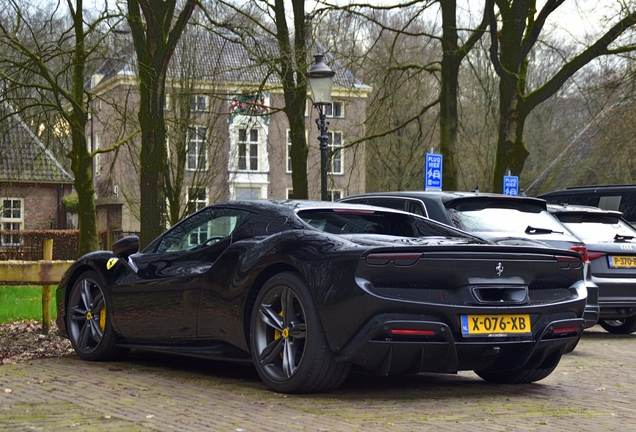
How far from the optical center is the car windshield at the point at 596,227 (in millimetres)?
12227

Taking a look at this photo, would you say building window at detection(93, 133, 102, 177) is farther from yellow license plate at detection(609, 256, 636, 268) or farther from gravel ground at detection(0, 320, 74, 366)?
yellow license plate at detection(609, 256, 636, 268)

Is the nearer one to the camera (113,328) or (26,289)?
(113,328)

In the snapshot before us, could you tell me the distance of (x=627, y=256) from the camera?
39.7ft

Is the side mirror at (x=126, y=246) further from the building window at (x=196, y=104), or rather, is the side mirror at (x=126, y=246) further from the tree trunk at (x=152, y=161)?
the building window at (x=196, y=104)

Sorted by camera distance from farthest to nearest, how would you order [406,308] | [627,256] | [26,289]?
1. [26,289]
2. [627,256]
3. [406,308]

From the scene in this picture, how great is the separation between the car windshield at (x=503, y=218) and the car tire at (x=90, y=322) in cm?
368

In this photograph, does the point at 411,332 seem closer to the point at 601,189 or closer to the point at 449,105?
the point at 601,189

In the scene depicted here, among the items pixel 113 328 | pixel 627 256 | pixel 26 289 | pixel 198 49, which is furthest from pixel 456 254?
pixel 198 49

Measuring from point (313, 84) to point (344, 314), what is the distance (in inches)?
424

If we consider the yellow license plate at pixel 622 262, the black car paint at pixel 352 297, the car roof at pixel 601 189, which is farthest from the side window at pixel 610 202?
the black car paint at pixel 352 297

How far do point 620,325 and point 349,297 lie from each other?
812 centimetres

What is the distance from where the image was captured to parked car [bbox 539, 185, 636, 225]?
49.0 feet

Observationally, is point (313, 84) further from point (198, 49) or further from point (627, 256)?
point (198, 49)

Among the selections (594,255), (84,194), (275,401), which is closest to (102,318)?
(275,401)
